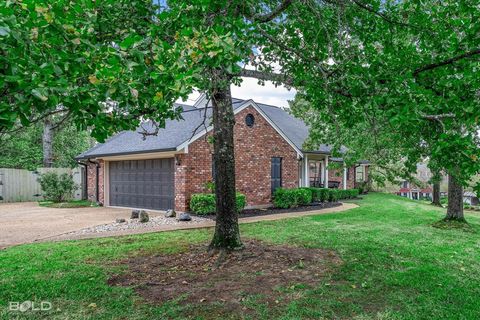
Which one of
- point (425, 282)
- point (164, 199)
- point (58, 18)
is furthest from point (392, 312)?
point (164, 199)

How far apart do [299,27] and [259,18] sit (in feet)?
2.64

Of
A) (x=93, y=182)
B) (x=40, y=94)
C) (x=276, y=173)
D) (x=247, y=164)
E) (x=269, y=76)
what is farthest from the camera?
(x=93, y=182)

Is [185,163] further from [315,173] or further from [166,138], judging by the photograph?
[315,173]

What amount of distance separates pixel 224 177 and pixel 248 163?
8.14m

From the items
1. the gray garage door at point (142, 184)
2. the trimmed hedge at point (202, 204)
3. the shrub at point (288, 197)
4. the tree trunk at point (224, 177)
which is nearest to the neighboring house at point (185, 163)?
the gray garage door at point (142, 184)

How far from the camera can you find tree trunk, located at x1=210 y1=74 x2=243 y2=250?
7.12 meters

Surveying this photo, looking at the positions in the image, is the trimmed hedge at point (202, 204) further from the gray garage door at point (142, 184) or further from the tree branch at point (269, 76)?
the tree branch at point (269, 76)

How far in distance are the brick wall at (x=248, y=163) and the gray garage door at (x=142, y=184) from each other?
2.82 ft

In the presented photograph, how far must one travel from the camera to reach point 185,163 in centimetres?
1316

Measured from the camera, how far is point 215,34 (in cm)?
327

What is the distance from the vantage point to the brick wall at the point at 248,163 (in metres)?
13.3

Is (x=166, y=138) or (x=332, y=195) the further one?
(x=332, y=195)

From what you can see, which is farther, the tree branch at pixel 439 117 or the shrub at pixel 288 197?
the shrub at pixel 288 197

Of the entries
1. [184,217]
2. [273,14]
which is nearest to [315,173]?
[184,217]
